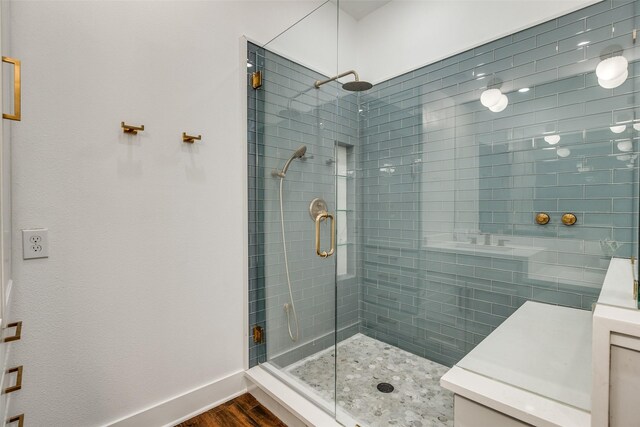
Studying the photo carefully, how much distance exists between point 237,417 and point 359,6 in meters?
3.14

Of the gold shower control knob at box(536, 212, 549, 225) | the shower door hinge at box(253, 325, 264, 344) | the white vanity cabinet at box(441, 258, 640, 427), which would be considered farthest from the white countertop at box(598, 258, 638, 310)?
the shower door hinge at box(253, 325, 264, 344)

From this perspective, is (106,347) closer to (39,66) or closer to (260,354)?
(260,354)

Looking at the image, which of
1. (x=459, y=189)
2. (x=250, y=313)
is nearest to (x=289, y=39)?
(x=459, y=189)

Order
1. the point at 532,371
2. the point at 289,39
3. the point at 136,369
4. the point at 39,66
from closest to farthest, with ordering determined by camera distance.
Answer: the point at 532,371, the point at 39,66, the point at 136,369, the point at 289,39

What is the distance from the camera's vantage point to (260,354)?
2.08m

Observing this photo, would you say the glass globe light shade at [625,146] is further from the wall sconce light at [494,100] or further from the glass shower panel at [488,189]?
the wall sconce light at [494,100]

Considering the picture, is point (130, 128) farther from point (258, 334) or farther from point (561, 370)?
point (561, 370)

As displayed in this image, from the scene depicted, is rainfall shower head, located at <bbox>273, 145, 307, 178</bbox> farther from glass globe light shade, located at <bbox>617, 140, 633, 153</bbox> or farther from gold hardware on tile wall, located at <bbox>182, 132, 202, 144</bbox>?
glass globe light shade, located at <bbox>617, 140, 633, 153</bbox>

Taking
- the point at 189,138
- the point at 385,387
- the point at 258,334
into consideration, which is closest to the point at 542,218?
the point at 385,387

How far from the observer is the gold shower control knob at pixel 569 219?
164cm

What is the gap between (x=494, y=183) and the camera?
195 cm

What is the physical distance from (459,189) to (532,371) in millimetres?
Result: 1219

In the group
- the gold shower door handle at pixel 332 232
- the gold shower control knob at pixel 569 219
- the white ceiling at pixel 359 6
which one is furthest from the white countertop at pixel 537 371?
the white ceiling at pixel 359 6

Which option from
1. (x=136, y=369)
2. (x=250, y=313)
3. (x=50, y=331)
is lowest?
(x=136, y=369)
